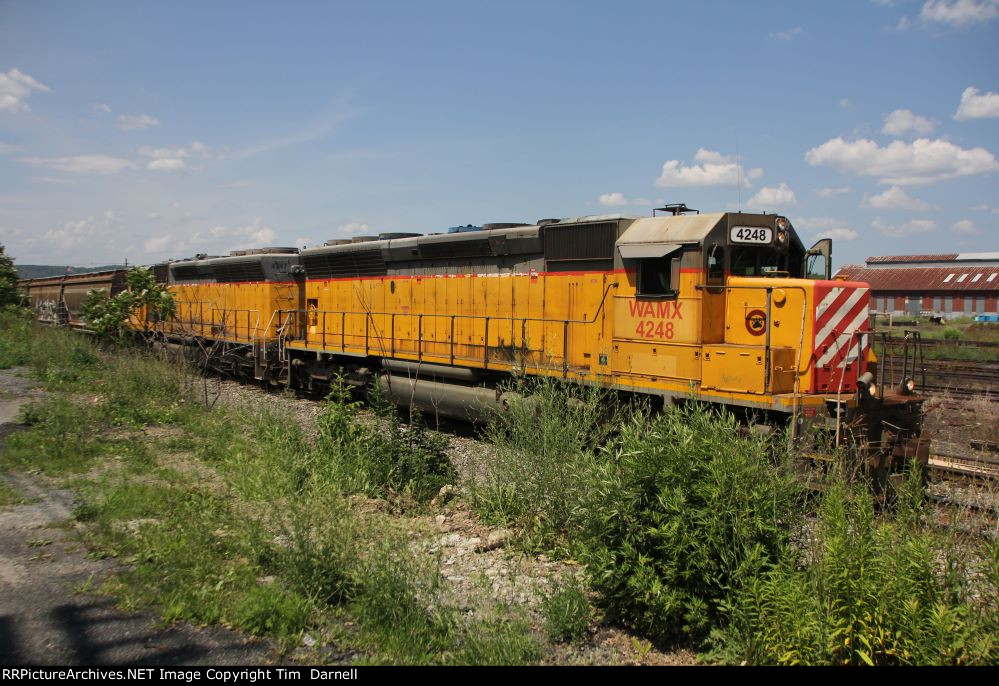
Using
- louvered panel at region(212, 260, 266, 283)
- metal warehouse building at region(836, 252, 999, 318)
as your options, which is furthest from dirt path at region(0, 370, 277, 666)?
metal warehouse building at region(836, 252, 999, 318)

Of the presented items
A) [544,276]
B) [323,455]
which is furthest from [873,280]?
[323,455]

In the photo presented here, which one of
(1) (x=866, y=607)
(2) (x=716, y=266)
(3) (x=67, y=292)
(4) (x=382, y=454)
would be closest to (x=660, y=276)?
(2) (x=716, y=266)

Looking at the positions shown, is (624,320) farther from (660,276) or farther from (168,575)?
(168,575)

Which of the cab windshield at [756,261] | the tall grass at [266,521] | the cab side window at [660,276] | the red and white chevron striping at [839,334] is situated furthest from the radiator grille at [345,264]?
the red and white chevron striping at [839,334]

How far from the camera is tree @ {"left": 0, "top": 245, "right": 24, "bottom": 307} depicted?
88.0ft

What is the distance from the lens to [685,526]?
4383 mm

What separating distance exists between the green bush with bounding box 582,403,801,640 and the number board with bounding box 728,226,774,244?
12.7 ft

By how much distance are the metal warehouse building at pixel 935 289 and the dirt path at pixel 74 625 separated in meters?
54.2

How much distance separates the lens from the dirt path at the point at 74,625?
3865 mm

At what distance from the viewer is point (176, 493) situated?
22.5 ft

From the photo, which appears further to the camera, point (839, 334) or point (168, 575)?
point (839, 334)

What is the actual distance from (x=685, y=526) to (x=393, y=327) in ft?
32.0

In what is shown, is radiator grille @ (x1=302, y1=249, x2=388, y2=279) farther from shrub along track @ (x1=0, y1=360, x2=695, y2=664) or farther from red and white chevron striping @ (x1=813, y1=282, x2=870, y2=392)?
red and white chevron striping @ (x1=813, y1=282, x2=870, y2=392)
